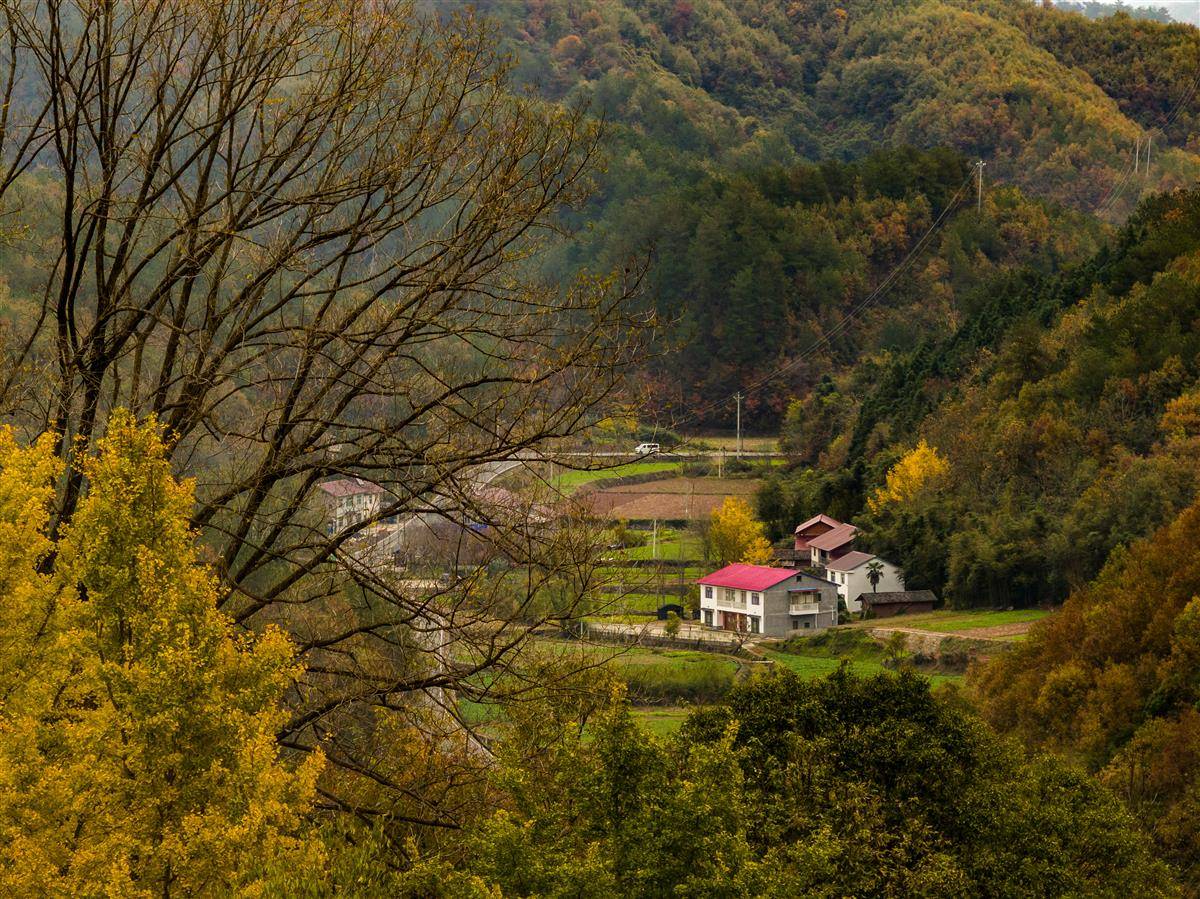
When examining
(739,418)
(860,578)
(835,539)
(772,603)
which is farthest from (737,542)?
(739,418)

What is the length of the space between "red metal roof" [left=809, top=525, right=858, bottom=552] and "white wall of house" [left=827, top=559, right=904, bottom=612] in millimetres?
3071

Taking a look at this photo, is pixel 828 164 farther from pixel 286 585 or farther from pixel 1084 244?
pixel 286 585

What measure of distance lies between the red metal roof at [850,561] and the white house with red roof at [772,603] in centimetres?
153

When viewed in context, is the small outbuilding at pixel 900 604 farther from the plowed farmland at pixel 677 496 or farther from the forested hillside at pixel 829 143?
the forested hillside at pixel 829 143

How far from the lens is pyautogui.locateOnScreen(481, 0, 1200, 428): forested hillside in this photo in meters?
84.4

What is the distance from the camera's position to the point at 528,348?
9.41 metres

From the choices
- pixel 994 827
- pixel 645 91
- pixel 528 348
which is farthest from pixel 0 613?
pixel 645 91

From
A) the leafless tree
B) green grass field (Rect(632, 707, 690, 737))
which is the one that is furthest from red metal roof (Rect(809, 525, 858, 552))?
the leafless tree

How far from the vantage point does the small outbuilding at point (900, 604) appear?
48000 mm

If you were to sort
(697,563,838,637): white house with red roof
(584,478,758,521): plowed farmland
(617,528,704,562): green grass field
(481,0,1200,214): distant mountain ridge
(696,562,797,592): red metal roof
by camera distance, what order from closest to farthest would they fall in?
(697,563,838,637): white house with red roof, (696,562,797,592): red metal roof, (617,528,704,562): green grass field, (584,478,758,521): plowed farmland, (481,0,1200,214): distant mountain ridge

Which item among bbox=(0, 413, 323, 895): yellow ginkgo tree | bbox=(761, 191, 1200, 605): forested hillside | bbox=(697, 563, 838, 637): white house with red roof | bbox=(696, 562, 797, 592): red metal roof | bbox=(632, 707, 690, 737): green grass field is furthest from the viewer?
Result: bbox=(696, 562, 797, 592): red metal roof

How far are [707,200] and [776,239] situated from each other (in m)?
4.71

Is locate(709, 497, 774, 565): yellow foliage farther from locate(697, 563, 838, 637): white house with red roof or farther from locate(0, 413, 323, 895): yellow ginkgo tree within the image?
locate(0, 413, 323, 895): yellow ginkgo tree

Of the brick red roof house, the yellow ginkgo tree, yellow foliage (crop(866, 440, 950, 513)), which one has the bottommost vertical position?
the yellow ginkgo tree
